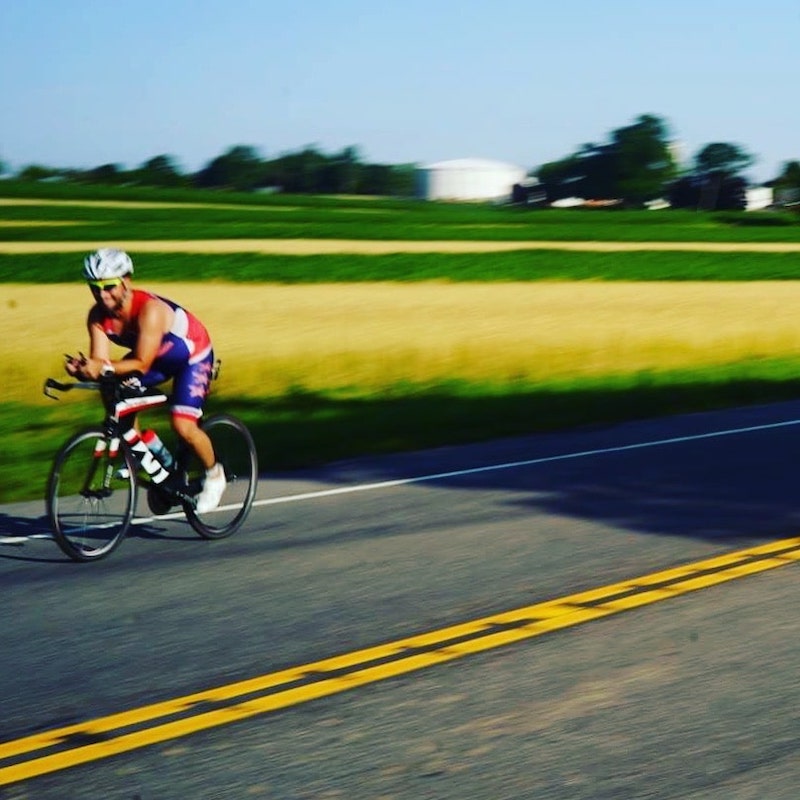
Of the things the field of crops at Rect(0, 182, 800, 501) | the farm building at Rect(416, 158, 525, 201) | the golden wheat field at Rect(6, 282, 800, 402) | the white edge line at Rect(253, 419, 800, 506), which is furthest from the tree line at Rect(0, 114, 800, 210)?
the white edge line at Rect(253, 419, 800, 506)

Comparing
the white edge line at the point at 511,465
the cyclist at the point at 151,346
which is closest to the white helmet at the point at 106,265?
the cyclist at the point at 151,346

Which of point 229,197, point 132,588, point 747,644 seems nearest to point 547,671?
point 747,644

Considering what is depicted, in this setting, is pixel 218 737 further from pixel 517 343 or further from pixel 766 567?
pixel 517 343

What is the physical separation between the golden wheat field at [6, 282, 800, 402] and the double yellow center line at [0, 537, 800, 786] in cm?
1210

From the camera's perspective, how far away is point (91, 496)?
27.7 feet

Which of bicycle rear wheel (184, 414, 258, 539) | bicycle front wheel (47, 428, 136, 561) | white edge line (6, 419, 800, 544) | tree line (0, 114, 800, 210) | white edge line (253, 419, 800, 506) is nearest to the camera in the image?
bicycle front wheel (47, 428, 136, 561)

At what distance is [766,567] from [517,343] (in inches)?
739

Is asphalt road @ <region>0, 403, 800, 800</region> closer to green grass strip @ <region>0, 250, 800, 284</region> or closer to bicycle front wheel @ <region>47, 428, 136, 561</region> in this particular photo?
bicycle front wheel @ <region>47, 428, 136, 561</region>

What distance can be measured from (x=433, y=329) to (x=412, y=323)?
5.00 ft

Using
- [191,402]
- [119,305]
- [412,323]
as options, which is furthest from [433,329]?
[119,305]

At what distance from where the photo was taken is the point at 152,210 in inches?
2562

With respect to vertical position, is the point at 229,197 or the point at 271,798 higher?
the point at 229,197

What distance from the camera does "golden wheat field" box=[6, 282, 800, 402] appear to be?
71.5 ft

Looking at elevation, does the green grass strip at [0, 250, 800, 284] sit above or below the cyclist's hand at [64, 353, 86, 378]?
above
